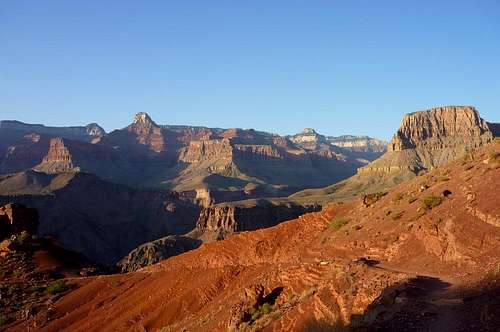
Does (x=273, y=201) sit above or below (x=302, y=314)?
below

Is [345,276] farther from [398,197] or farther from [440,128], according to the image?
[440,128]

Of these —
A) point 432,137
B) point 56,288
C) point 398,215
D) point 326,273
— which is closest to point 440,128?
point 432,137

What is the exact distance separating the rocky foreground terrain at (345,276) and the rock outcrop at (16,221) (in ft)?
55.1

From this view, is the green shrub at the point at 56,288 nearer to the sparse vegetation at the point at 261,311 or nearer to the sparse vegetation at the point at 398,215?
the sparse vegetation at the point at 261,311

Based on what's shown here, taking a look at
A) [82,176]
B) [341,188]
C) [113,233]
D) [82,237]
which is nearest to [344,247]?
[82,237]

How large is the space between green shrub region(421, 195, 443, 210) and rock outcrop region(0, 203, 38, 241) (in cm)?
3948

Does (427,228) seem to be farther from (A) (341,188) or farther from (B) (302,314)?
(A) (341,188)

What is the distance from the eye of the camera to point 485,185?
21.4 meters

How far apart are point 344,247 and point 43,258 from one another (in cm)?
2841

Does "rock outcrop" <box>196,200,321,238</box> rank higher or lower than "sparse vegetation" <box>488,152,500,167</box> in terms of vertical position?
lower

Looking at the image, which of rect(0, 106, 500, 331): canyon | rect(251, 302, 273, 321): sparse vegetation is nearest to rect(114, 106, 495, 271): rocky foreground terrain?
rect(0, 106, 500, 331): canyon

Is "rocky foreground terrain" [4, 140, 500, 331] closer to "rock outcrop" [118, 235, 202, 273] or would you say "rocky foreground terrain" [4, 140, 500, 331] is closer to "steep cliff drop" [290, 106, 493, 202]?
"rock outcrop" [118, 235, 202, 273]

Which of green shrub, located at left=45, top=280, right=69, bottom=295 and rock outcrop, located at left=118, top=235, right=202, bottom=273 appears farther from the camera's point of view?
rock outcrop, located at left=118, top=235, right=202, bottom=273

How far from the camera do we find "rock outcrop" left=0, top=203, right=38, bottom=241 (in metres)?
51.7
